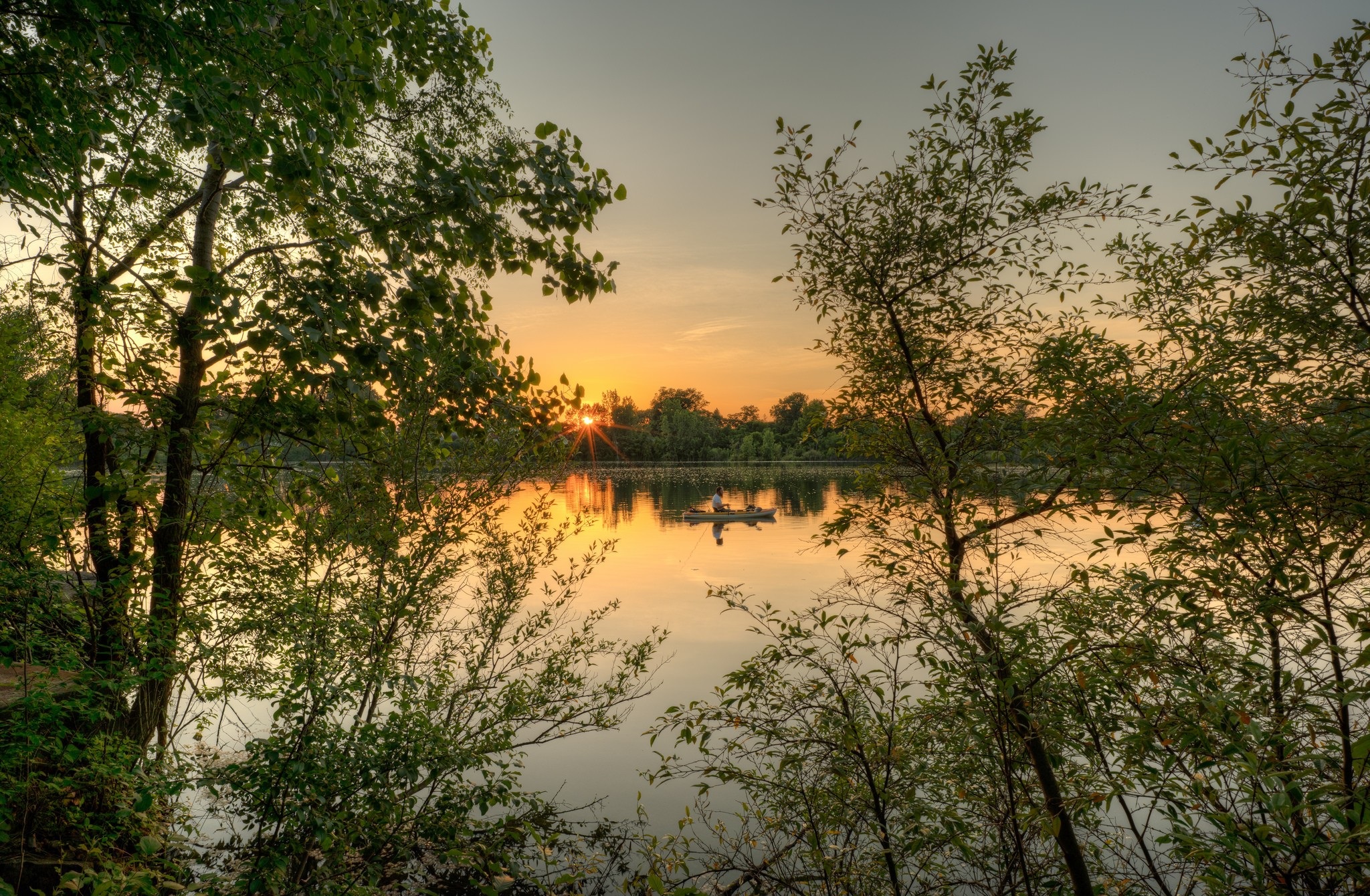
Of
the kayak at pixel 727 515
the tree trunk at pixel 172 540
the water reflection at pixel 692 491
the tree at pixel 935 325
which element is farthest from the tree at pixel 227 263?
the kayak at pixel 727 515

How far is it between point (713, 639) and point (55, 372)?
12637 millimetres

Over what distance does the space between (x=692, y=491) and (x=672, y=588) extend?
33528 mm

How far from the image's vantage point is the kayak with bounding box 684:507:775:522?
107 ft

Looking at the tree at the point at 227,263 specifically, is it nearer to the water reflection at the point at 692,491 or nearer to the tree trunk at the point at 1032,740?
the tree trunk at the point at 1032,740

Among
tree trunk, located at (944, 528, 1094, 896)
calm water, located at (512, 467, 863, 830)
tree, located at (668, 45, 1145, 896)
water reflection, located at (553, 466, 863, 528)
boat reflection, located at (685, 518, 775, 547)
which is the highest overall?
tree, located at (668, 45, 1145, 896)

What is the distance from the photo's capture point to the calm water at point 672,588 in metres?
9.24

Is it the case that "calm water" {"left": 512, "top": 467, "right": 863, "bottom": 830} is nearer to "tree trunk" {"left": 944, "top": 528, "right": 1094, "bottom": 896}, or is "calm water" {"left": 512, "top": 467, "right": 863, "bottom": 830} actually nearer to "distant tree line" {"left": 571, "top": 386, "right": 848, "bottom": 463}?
"tree trunk" {"left": 944, "top": 528, "right": 1094, "bottom": 896}

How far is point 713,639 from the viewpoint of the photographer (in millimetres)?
15422

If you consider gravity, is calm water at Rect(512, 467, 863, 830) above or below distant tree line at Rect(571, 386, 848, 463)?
below

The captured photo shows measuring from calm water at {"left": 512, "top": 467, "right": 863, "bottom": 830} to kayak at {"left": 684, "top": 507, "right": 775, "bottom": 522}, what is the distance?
0.42m

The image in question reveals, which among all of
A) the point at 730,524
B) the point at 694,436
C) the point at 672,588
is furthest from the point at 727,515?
the point at 694,436

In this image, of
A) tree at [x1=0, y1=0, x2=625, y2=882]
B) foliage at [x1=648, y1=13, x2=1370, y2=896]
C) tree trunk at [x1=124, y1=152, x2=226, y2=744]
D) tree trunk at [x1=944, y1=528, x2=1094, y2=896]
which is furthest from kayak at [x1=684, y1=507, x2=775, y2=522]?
tree trunk at [x1=944, y1=528, x2=1094, y2=896]

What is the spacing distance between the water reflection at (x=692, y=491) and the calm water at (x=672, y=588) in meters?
0.27

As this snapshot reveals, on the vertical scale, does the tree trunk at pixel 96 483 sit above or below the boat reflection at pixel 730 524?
above
